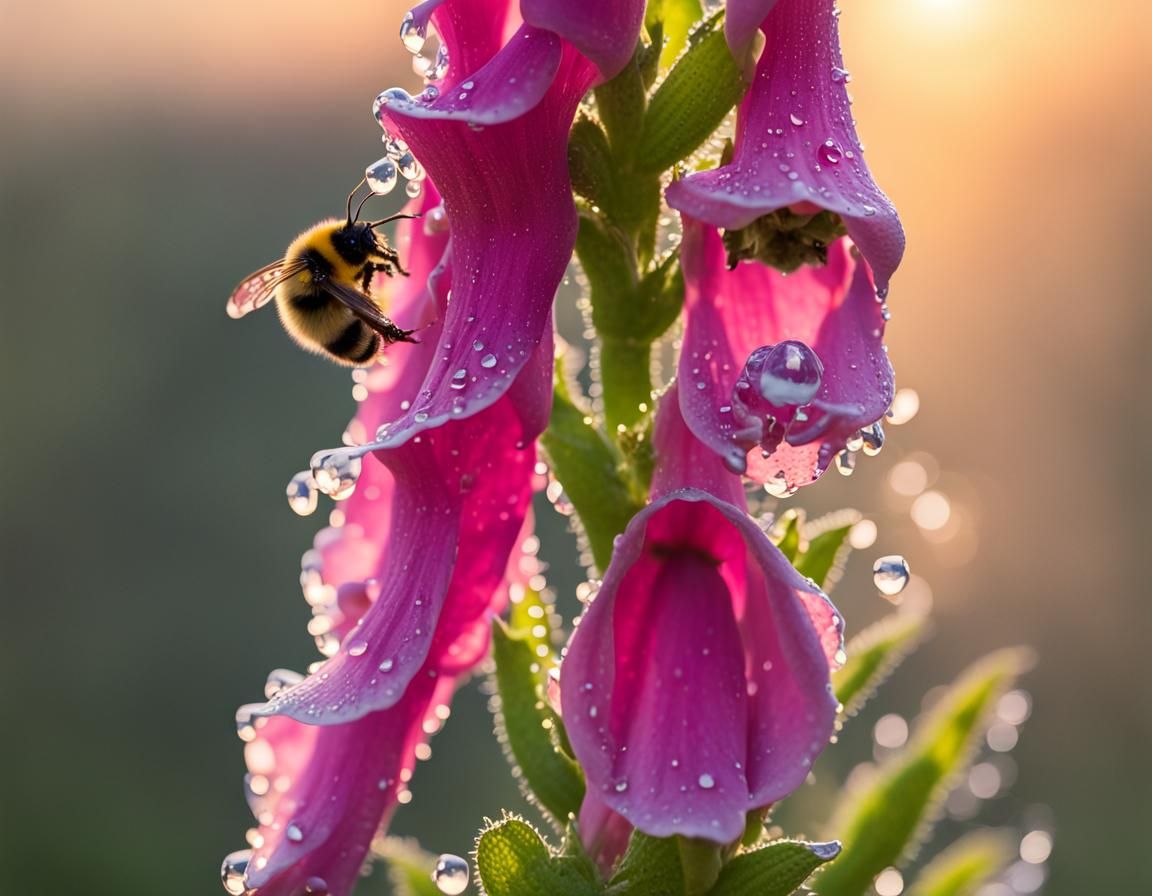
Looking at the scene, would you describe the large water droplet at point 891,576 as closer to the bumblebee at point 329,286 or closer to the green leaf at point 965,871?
the green leaf at point 965,871

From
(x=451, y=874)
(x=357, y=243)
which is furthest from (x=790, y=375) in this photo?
(x=357, y=243)

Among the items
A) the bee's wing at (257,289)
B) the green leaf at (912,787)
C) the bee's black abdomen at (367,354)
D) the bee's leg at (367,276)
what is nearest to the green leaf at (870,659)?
the green leaf at (912,787)

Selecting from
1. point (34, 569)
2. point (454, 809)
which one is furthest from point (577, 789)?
point (34, 569)

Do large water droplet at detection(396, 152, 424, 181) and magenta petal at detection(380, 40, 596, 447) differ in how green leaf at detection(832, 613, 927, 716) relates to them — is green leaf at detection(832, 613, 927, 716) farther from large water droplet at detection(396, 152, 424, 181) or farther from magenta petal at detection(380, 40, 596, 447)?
large water droplet at detection(396, 152, 424, 181)

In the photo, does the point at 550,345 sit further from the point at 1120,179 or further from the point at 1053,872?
the point at 1120,179

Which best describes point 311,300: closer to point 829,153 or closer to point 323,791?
point 323,791

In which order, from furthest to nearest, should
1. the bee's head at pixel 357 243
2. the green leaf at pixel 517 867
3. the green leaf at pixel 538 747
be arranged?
the bee's head at pixel 357 243, the green leaf at pixel 538 747, the green leaf at pixel 517 867
